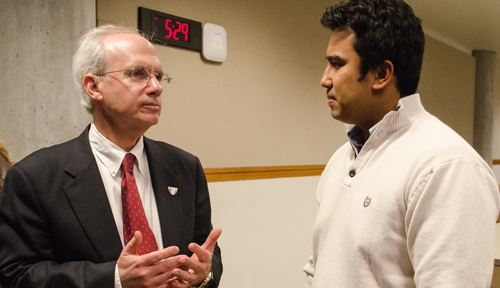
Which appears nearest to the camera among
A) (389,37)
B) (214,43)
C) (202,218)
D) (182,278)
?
(389,37)

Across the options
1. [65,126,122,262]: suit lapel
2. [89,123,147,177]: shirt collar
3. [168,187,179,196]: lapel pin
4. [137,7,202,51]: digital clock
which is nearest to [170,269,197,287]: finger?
[65,126,122,262]: suit lapel

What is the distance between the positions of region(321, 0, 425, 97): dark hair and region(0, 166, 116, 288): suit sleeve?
105cm

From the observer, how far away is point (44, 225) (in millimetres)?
1182

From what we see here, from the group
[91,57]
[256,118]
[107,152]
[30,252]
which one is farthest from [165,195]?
[256,118]

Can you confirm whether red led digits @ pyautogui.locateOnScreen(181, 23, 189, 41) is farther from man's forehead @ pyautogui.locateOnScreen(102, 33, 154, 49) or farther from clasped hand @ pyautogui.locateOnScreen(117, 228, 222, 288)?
clasped hand @ pyautogui.locateOnScreen(117, 228, 222, 288)

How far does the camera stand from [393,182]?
98 cm

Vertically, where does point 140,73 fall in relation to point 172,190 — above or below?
above

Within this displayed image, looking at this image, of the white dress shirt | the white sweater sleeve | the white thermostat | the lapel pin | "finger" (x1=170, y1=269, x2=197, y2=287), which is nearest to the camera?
the white sweater sleeve

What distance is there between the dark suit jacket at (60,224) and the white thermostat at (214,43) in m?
1.31

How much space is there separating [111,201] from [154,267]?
32 cm

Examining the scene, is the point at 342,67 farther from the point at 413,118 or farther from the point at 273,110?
the point at 273,110

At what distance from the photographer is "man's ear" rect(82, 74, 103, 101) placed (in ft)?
4.53

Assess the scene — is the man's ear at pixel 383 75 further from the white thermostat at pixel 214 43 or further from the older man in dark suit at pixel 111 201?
the white thermostat at pixel 214 43

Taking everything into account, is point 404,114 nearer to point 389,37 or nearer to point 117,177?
point 389,37
